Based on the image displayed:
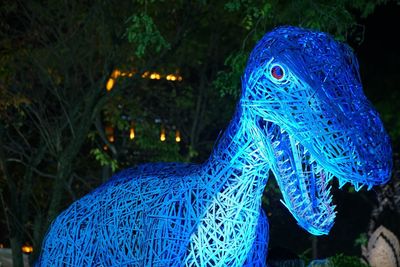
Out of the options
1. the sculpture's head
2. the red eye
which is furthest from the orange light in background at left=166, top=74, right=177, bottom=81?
the red eye

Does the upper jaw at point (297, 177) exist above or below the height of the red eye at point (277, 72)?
below

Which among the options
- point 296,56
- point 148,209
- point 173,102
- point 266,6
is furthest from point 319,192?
point 173,102

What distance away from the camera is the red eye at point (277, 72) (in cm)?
404

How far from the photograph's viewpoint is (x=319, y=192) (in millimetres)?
4238

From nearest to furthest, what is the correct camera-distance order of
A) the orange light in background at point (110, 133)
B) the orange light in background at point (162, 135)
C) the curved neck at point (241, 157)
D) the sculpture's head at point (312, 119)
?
the sculpture's head at point (312, 119), the curved neck at point (241, 157), the orange light in background at point (162, 135), the orange light in background at point (110, 133)

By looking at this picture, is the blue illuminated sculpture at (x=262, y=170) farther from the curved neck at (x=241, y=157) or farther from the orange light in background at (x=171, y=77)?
the orange light in background at (x=171, y=77)

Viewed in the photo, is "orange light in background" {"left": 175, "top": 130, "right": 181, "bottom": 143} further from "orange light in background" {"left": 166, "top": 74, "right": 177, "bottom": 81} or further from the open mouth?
the open mouth

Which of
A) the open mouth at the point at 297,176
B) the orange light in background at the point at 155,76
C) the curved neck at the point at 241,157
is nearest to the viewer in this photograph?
the open mouth at the point at 297,176

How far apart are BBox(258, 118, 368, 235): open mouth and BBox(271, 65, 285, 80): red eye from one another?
0.27 metres

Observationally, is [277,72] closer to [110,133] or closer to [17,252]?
[17,252]

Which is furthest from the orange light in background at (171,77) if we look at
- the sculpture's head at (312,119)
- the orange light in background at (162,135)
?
the sculpture's head at (312,119)

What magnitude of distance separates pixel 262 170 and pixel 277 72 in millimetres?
599

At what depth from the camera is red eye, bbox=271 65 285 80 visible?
404 cm

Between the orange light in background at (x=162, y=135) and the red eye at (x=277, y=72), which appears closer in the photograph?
the red eye at (x=277, y=72)
